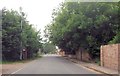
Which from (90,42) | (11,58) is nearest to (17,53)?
(11,58)

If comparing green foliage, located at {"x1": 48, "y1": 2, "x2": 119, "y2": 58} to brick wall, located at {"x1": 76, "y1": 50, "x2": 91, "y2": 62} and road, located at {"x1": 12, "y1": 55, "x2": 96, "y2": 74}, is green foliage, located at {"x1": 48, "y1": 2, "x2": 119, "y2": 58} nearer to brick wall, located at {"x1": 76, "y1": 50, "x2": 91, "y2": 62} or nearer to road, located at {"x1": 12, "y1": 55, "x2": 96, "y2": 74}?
brick wall, located at {"x1": 76, "y1": 50, "x2": 91, "y2": 62}

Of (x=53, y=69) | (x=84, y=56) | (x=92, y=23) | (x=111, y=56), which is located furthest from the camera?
(x=84, y=56)

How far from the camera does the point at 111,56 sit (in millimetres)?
31859

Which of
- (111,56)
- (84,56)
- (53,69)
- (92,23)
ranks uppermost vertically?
(92,23)

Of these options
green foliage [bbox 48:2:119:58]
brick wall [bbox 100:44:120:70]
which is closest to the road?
brick wall [bbox 100:44:120:70]

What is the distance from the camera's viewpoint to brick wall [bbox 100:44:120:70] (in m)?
29.0

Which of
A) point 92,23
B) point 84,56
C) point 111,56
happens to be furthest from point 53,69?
point 84,56

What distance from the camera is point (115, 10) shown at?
43750 millimetres

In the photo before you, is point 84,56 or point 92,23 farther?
point 84,56

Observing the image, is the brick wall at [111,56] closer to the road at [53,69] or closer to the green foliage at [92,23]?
the road at [53,69]

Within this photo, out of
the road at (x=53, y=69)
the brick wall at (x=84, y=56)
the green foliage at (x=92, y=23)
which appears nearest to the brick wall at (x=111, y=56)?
the road at (x=53, y=69)

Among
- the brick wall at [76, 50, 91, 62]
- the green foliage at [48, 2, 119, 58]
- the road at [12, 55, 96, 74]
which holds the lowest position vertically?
the road at [12, 55, 96, 74]

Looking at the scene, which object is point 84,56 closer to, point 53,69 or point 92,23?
point 92,23

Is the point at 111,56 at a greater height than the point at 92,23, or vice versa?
the point at 92,23
